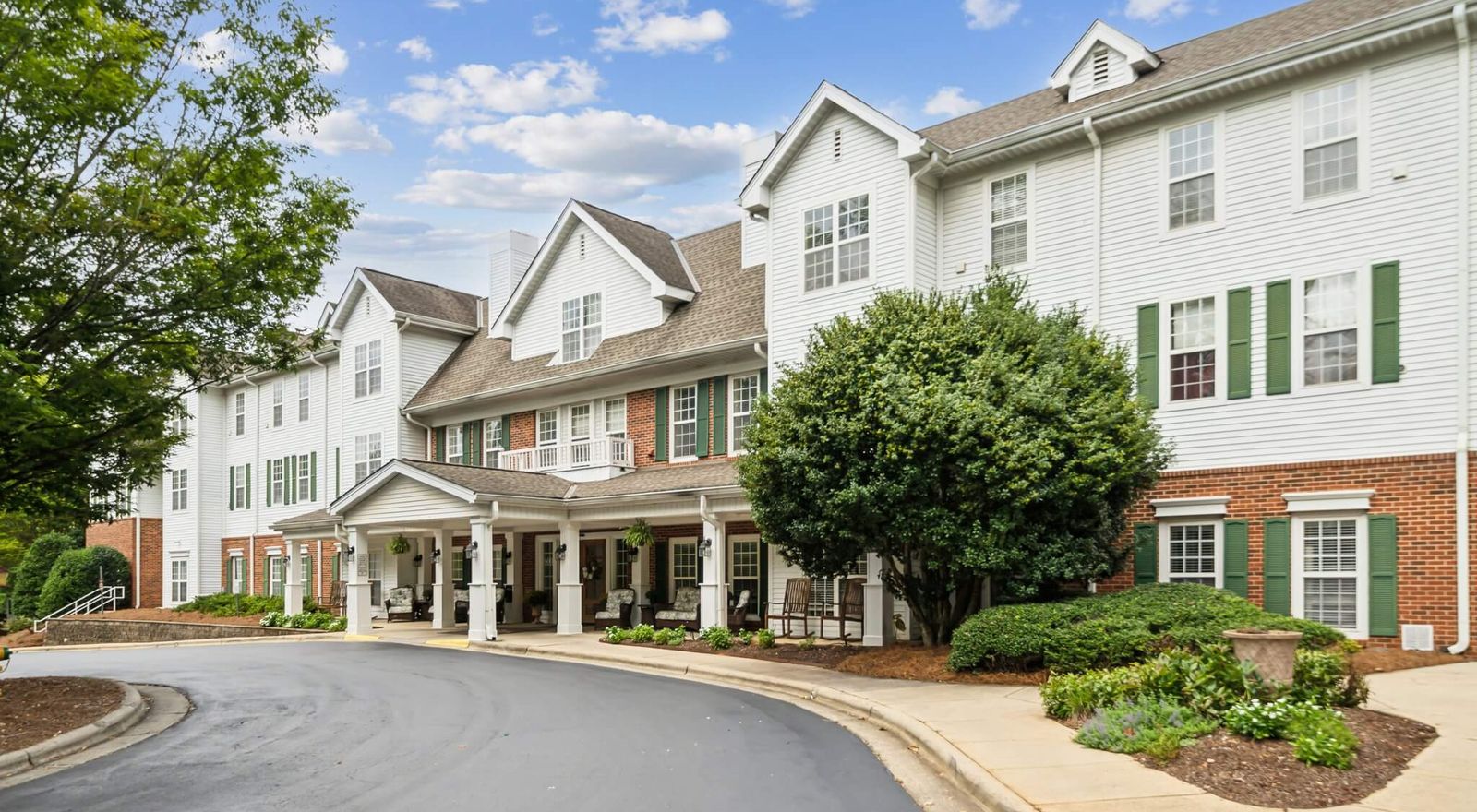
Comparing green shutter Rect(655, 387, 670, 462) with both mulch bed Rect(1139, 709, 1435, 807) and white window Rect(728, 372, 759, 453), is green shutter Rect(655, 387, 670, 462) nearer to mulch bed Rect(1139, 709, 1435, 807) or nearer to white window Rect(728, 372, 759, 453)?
white window Rect(728, 372, 759, 453)

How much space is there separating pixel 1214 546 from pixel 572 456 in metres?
14.7

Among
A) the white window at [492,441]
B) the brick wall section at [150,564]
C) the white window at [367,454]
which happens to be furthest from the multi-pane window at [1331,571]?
the brick wall section at [150,564]

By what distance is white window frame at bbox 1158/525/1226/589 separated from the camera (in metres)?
16.0

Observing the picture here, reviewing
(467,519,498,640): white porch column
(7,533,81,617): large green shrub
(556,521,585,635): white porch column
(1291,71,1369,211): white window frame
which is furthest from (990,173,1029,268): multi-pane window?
(7,533,81,617): large green shrub

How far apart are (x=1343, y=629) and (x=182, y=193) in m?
16.1

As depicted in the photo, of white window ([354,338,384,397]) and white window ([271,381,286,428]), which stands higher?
white window ([354,338,384,397])

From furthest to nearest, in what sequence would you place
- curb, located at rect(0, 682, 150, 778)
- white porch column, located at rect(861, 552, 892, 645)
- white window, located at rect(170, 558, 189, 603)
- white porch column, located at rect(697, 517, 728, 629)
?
white window, located at rect(170, 558, 189, 603), white porch column, located at rect(697, 517, 728, 629), white porch column, located at rect(861, 552, 892, 645), curb, located at rect(0, 682, 150, 778)

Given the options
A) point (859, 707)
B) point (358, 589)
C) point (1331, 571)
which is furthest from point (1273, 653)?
point (358, 589)

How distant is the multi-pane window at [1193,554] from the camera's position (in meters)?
A: 16.2

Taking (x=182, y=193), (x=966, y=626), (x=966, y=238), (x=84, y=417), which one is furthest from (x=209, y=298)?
(x=966, y=238)

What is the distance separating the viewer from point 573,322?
27203mm

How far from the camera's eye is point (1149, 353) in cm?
1680

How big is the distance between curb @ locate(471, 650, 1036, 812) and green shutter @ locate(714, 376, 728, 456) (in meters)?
5.52

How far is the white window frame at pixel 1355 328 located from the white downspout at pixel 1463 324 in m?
1.05
